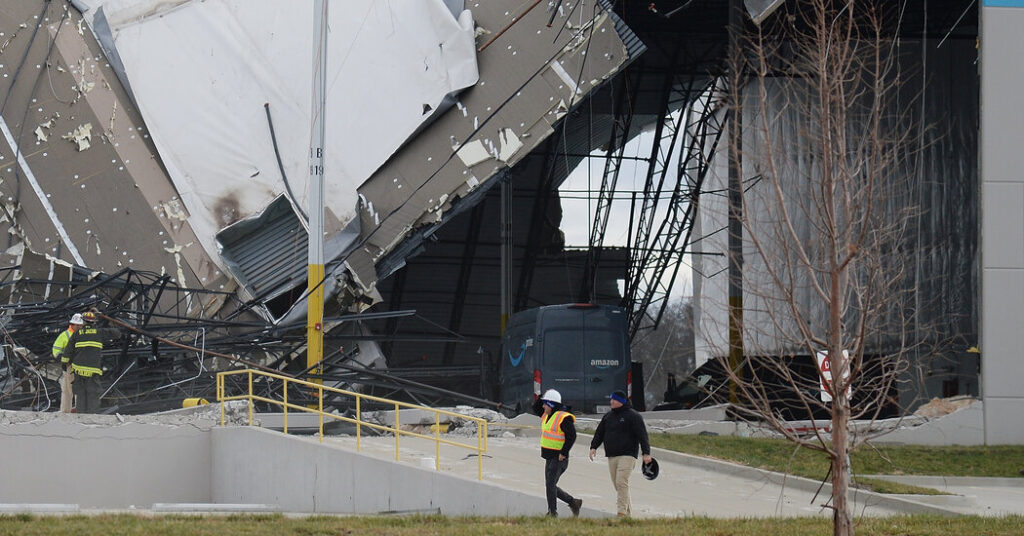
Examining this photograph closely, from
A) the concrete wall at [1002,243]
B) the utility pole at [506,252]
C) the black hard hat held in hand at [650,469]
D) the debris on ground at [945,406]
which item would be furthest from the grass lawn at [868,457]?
the utility pole at [506,252]

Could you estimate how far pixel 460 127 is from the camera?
26.2m

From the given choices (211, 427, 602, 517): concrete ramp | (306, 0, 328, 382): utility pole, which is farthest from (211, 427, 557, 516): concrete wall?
(306, 0, 328, 382): utility pole

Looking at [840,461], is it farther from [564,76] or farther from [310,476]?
[564,76]

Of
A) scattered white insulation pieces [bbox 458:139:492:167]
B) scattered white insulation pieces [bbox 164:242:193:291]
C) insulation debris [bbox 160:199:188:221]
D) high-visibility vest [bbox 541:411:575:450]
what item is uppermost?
scattered white insulation pieces [bbox 458:139:492:167]

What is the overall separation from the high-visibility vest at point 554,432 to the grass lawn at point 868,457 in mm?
4912

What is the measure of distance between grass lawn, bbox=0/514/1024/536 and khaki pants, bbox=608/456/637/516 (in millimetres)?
442

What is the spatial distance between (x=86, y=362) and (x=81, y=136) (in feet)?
31.2

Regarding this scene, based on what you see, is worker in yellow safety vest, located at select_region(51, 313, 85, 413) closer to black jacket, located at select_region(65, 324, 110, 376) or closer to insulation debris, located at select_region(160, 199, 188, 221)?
black jacket, located at select_region(65, 324, 110, 376)

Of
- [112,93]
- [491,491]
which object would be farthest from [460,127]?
[491,491]

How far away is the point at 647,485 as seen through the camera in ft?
52.0

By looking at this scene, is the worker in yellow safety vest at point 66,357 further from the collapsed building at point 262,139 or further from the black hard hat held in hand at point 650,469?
the black hard hat held in hand at point 650,469


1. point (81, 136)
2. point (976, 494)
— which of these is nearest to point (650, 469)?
point (976, 494)

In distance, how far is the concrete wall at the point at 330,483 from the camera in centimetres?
1370

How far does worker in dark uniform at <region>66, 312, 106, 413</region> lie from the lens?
1842 cm
